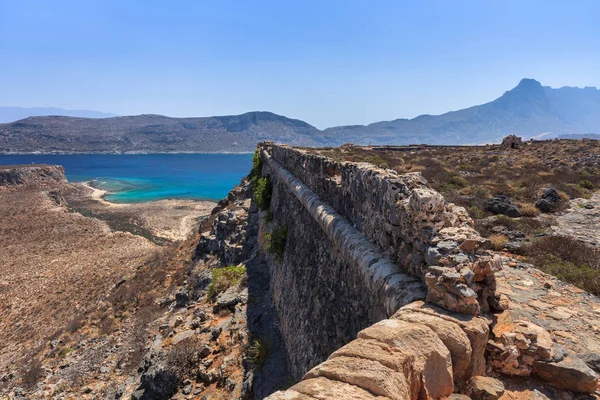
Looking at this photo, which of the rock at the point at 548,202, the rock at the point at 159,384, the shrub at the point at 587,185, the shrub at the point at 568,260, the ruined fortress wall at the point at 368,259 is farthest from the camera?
the shrub at the point at 587,185

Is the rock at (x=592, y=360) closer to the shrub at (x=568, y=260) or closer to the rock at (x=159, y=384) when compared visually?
the shrub at (x=568, y=260)

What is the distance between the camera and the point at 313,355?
5.83 metres

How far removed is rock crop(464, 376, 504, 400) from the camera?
268 cm

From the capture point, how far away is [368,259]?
4355mm

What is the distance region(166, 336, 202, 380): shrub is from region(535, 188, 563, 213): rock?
11.5 m

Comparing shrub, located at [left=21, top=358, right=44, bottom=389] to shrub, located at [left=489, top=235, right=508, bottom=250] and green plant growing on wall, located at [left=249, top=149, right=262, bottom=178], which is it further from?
shrub, located at [left=489, top=235, right=508, bottom=250]

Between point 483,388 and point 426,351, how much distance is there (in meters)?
0.62

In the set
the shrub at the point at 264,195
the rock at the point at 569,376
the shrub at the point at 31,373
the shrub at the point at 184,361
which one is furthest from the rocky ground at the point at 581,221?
the shrub at the point at 31,373

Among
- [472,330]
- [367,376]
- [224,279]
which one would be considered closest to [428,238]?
[472,330]

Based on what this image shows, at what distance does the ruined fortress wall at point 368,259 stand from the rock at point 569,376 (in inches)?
27.9

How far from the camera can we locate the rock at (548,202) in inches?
448

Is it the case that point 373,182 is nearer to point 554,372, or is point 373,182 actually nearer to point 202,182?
point 554,372

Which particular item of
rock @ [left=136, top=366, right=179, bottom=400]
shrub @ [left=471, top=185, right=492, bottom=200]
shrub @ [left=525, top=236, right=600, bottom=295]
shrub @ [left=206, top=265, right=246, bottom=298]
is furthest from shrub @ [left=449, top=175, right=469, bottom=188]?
rock @ [left=136, top=366, right=179, bottom=400]

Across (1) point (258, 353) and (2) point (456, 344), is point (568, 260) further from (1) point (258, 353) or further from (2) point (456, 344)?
(1) point (258, 353)
